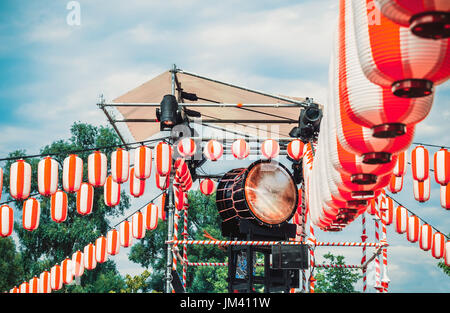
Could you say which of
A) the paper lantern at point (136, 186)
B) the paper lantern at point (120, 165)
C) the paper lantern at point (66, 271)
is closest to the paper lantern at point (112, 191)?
the paper lantern at point (136, 186)

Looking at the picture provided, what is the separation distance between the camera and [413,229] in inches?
456

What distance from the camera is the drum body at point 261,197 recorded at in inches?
342

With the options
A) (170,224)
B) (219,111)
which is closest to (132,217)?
(219,111)

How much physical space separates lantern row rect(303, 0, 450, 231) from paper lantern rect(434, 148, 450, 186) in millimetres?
5300

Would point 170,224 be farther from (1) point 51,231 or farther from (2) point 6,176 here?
(2) point 6,176

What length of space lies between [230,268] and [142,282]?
11725 mm

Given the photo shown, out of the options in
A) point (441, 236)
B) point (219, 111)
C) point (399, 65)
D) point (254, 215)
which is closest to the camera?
point (399, 65)

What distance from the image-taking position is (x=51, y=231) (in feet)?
64.1

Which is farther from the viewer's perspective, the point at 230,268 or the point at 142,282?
the point at 142,282

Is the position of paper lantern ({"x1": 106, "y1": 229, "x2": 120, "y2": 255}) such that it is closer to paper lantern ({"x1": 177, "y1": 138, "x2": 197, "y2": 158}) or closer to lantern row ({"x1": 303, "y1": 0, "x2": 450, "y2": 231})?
paper lantern ({"x1": 177, "y1": 138, "x2": 197, "y2": 158})

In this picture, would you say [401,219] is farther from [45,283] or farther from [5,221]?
[45,283]

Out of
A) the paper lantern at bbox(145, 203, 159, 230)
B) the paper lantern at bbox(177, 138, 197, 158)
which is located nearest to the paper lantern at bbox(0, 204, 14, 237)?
the paper lantern at bbox(145, 203, 159, 230)

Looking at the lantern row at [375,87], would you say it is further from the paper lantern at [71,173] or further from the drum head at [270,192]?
the paper lantern at [71,173]

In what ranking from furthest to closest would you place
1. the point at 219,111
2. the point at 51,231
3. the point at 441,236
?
the point at 51,231
the point at 441,236
the point at 219,111
